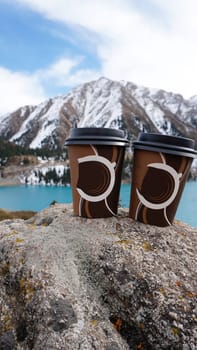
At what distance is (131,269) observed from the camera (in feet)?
7.73

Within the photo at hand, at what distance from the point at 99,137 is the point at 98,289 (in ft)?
4.53

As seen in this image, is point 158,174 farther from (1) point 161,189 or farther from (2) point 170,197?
(2) point 170,197

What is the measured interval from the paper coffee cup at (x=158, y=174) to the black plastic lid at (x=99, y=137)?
0.17 metres

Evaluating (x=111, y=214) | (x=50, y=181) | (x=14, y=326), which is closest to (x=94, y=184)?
(x=111, y=214)

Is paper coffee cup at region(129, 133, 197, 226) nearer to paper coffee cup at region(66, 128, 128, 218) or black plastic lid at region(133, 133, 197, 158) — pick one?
black plastic lid at region(133, 133, 197, 158)

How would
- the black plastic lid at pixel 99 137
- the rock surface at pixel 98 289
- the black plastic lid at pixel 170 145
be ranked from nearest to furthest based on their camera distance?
the rock surface at pixel 98 289, the black plastic lid at pixel 170 145, the black plastic lid at pixel 99 137

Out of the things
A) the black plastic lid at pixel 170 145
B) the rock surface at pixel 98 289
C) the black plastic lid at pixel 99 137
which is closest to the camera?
the rock surface at pixel 98 289

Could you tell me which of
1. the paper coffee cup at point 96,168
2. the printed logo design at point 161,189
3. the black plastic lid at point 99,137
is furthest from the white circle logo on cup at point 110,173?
the printed logo design at point 161,189

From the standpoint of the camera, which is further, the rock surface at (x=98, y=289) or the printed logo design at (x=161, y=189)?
the printed logo design at (x=161, y=189)

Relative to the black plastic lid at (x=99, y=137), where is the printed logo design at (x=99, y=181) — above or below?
below

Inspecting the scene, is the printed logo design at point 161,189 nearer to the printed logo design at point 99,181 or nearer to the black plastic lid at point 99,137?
the printed logo design at point 99,181

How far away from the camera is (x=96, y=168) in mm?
2908

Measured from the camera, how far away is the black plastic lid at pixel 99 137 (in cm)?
285

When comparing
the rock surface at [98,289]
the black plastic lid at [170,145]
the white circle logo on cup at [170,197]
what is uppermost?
the black plastic lid at [170,145]
